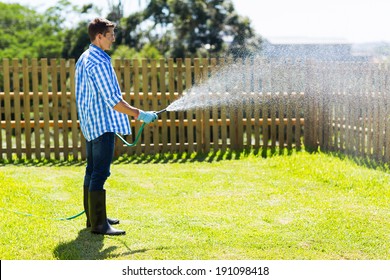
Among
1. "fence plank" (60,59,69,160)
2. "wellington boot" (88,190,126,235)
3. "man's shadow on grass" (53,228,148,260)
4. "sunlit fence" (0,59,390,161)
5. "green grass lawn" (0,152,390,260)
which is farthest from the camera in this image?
"fence plank" (60,59,69,160)

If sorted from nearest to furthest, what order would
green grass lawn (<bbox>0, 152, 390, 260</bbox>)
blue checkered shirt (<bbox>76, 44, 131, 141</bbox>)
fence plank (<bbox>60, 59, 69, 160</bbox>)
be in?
1. green grass lawn (<bbox>0, 152, 390, 260</bbox>)
2. blue checkered shirt (<bbox>76, 44, 131, 141</bbox>)
3. fence plank (<bbox>60, 59, 69, 160</bbox>)

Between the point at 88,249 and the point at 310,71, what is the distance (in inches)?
241

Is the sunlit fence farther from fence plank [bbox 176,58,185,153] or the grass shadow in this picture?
the grass shadow

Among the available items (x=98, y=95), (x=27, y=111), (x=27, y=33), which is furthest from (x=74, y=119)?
(x=27, y=33)

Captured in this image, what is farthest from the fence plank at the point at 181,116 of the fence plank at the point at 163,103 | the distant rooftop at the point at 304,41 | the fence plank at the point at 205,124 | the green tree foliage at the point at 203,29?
the green tree foliage at the point at 203,29

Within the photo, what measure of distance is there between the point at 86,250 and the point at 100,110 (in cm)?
106

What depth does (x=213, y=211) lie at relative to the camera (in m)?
5.76

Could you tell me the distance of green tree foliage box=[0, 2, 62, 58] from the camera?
30.3 m

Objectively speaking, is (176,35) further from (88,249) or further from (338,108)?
(88,249)

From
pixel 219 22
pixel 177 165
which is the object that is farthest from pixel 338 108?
pixel 219 22

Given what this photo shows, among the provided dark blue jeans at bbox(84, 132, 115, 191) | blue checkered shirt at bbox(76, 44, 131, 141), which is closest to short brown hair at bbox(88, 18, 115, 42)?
blue checkered shirt at bbox(76, 44, 131, 141)

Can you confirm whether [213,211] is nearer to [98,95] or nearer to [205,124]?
[98,95]

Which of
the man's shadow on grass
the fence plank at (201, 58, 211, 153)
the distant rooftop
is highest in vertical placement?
the distant rooftop

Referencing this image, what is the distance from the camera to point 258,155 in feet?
30.8
